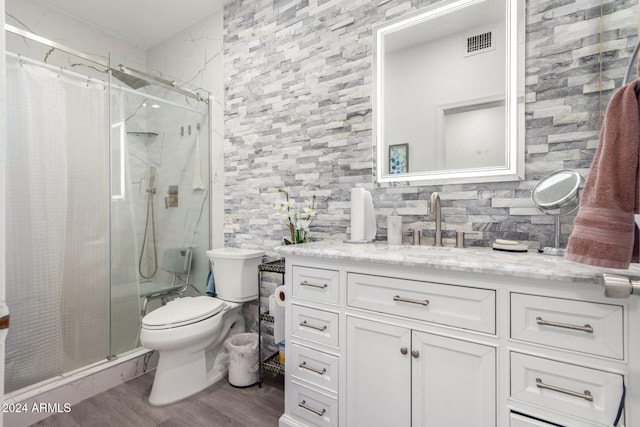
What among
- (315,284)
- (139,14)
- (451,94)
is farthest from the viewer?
(139,14)

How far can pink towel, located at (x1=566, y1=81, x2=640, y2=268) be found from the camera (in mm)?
814

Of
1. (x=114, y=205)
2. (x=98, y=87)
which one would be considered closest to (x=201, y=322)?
(x=114, y=205)

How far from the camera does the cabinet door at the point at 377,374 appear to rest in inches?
46.2

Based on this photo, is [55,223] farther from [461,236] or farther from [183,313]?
[461,236]

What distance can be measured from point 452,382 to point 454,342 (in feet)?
0.48

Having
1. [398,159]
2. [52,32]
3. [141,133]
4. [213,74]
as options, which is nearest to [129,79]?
[141,133]

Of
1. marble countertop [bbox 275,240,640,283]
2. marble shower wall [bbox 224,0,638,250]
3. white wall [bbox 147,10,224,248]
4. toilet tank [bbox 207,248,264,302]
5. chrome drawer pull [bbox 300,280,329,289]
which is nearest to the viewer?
marble countertop [bbox 275,240,640,283]

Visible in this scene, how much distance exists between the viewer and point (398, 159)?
5.68ft

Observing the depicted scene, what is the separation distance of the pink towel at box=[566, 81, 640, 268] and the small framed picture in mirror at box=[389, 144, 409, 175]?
0.91m

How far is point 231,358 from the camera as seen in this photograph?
2029mm

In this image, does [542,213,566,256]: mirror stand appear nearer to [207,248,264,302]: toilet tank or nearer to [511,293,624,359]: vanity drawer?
[511,293,624,359]: vanity drawer

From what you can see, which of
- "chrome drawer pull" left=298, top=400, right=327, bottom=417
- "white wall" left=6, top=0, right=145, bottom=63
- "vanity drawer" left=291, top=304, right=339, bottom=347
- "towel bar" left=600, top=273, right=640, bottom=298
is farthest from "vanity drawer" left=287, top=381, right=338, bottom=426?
"white wall" left=6, top=0, right=145, bottom=63

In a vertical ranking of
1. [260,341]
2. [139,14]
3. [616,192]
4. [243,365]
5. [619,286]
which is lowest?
[243,365]

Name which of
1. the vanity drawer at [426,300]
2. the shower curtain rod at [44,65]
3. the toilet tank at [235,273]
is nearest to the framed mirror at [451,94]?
the vanity drawer at [426,300]
